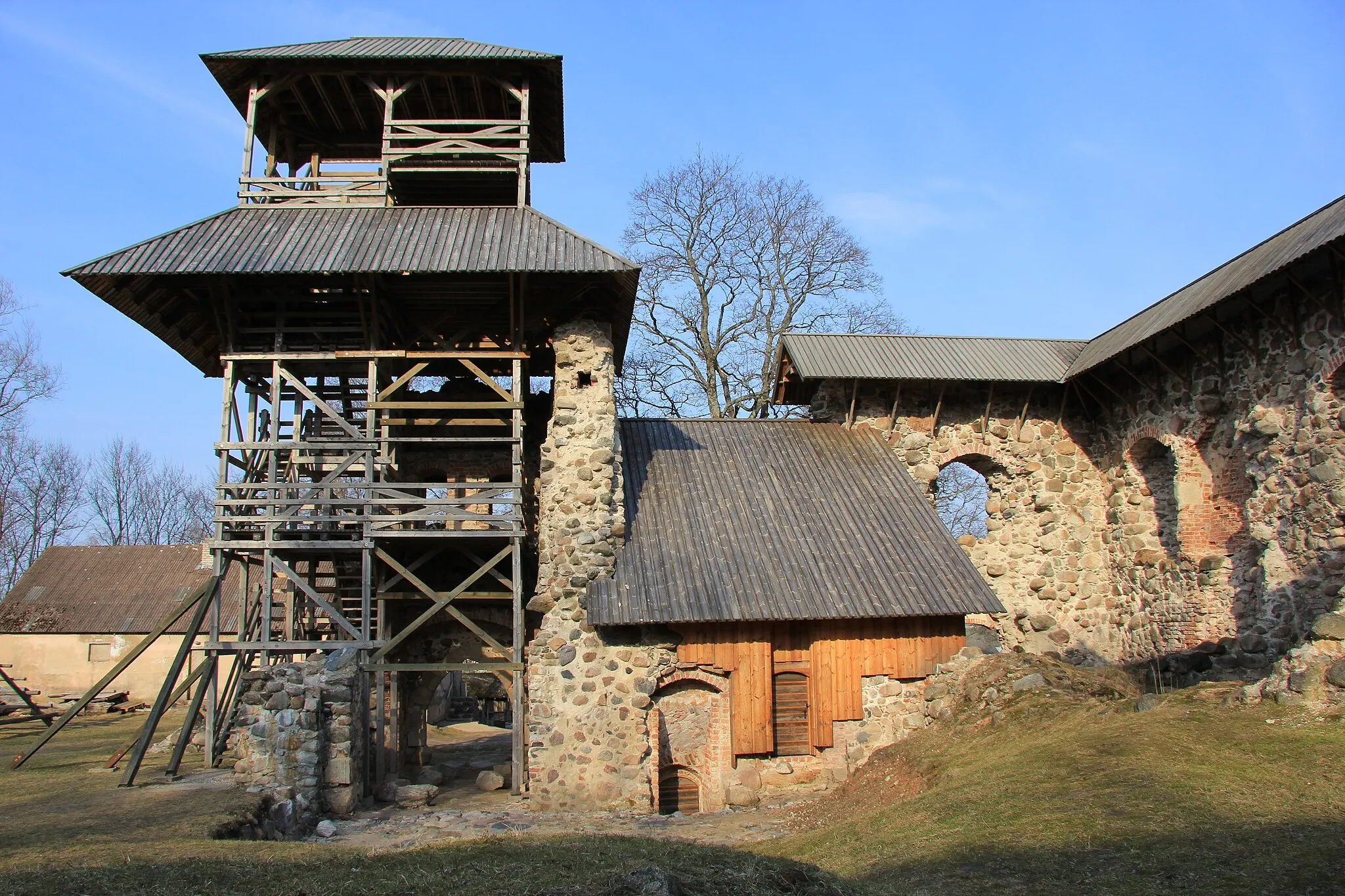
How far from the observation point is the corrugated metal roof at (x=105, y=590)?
30.6 meters

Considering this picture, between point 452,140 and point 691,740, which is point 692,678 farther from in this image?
point 452,140

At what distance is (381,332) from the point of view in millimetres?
15266

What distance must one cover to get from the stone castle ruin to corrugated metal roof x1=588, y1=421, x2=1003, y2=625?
62 mm

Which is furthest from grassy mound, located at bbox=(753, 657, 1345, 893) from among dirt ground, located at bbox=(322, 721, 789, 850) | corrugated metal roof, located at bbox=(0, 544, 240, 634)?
corrugated metal roof, located at bbox=(0, 544, 240, 634)

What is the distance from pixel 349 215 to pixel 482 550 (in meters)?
5.95

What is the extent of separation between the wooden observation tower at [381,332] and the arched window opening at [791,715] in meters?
3.68

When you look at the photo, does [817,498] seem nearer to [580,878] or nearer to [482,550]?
[482,550]

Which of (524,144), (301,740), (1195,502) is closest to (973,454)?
(1195,502)

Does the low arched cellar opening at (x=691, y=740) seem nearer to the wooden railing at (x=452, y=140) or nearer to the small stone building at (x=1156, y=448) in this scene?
the small stone building at (x=1156, y=448)

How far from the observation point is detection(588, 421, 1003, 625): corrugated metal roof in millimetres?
13670

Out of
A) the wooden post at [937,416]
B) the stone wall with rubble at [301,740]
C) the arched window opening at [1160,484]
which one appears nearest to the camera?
the stone wall with rubble at [301,740]

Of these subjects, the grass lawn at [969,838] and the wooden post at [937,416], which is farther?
the wooden post at [937,416]

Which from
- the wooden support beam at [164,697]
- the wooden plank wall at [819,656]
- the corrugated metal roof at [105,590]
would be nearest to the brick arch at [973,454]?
the wooden plank wall at [819,656]

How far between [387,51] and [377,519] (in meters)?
8.64
